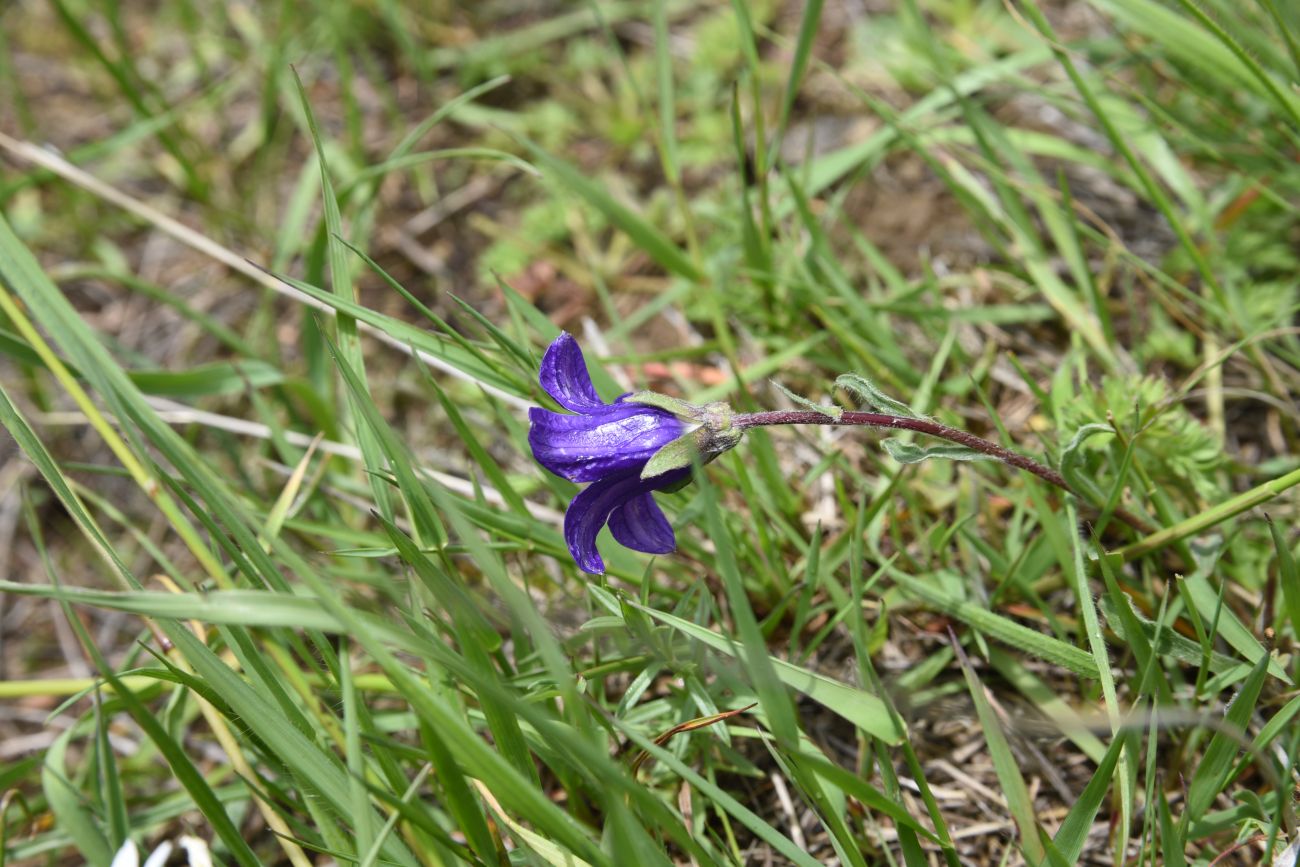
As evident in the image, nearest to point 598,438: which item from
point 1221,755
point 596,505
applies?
point 596,505

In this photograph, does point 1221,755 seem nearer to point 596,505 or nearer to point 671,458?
point 671,458

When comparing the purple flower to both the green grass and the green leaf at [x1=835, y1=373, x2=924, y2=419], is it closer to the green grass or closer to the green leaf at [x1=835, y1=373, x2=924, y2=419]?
the green grass

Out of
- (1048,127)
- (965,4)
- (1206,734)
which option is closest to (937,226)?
(1048,127)

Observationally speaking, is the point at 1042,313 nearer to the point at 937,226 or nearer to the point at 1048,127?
the point at 937,226

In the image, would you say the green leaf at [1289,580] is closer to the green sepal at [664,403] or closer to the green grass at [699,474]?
the green grass at [699,474]

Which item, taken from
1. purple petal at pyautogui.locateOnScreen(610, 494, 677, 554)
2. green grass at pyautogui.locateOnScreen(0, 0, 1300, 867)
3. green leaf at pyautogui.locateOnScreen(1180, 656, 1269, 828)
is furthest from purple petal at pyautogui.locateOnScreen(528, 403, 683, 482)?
green leaf at pyautogui.locateOnScreen(1180, 656, 1269, 828)

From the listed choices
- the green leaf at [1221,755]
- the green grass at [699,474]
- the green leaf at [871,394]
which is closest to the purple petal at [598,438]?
the green grass at [699,474]
